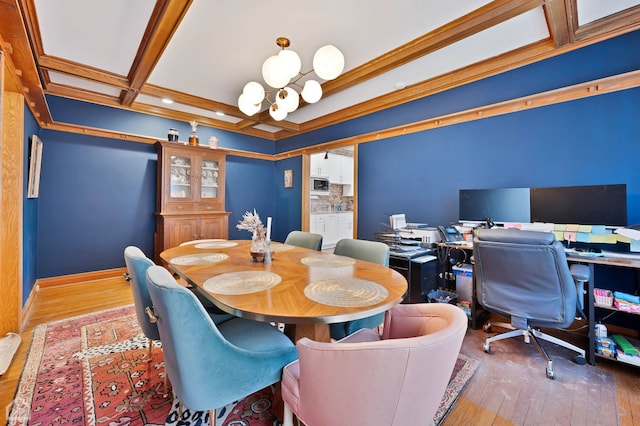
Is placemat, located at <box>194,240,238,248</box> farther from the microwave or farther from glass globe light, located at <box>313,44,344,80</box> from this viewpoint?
the microwave

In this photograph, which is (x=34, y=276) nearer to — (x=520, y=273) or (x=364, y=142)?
(x=364, y=142)

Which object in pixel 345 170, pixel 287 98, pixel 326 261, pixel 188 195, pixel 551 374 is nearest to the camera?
pixel 551 374

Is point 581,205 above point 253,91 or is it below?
below

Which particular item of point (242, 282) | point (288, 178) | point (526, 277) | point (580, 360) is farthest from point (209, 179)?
point (580, 360)

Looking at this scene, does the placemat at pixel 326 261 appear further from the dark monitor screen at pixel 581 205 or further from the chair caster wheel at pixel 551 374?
the dark monitor screen at pixel 581 205

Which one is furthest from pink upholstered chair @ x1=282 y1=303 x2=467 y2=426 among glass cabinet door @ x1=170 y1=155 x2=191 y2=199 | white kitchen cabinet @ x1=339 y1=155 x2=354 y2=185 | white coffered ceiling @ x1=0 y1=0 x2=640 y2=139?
white kitchen cabinet @ x1=339 y1=155 x2=354 y2=185

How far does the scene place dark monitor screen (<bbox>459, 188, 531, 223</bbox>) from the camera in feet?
8.20

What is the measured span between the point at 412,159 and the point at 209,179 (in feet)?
10.6

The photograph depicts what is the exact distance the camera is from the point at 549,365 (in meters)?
1.81

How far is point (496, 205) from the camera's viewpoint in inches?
104

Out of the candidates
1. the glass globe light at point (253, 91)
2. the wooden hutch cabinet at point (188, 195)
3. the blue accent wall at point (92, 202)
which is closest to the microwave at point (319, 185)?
the wooden hutch cabinet at point (188, 195)

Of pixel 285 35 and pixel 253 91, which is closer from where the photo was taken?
pixel 253 91

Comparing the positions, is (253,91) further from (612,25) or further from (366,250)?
(612,25)

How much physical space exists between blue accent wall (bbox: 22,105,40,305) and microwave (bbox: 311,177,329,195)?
4466 mm
